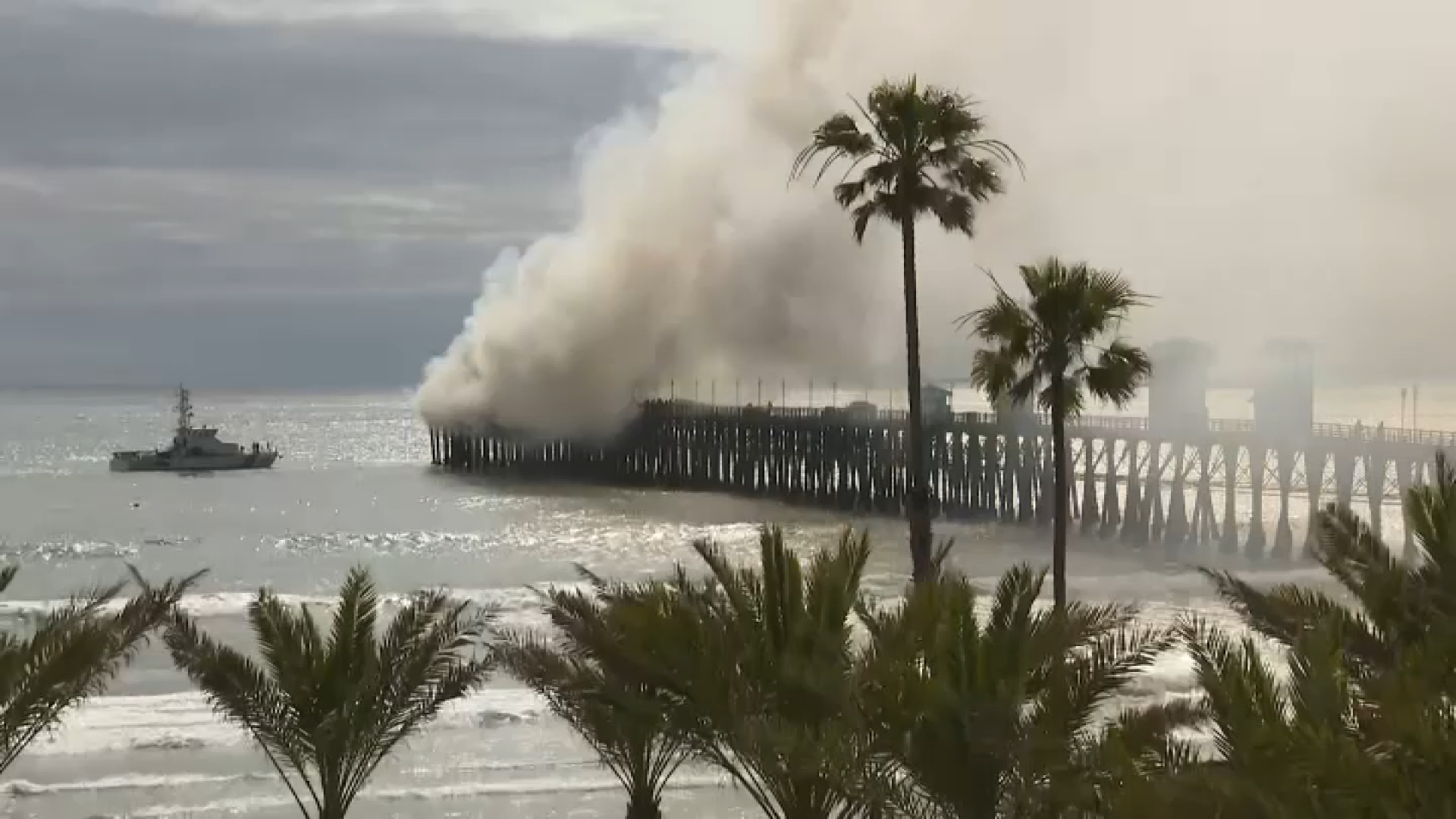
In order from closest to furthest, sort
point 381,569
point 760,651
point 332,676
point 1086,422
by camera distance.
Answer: point 760,651 → point 332,676 → point 381,569 → point 1086,422

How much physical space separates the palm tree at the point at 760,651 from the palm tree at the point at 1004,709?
47 cm

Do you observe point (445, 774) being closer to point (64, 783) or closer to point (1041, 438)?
point (64, 783)

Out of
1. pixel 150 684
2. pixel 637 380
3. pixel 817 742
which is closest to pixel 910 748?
pixel 817 742

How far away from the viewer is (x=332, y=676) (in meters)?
13.7

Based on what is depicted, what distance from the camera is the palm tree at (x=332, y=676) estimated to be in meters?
13.6

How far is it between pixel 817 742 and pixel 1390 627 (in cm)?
460

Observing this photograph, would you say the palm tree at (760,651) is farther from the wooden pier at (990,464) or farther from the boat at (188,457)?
the boat at (188,457)

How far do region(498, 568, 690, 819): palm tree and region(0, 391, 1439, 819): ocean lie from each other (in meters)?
5.38

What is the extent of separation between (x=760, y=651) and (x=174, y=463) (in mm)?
111516

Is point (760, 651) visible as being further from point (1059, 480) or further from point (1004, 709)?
point (1059, 480)

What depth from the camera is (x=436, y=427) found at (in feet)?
390

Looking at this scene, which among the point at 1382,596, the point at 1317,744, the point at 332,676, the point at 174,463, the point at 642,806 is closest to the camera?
the point at 1317,744

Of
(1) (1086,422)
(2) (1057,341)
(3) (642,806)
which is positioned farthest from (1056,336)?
(1) (1086,422)

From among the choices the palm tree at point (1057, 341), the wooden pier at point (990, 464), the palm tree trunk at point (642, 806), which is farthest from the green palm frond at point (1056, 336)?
the wooden pier at point (990, 464)
